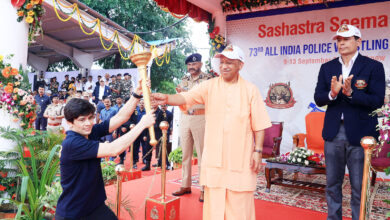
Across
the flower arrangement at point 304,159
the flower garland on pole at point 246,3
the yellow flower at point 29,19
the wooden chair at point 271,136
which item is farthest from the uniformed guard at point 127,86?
the flower arrangement at point 304,159

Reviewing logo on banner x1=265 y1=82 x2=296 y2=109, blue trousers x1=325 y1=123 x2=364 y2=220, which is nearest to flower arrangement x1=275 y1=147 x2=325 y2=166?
blue trousers x1=325 y1=123 x2=364 y2=220

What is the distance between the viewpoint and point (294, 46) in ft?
22.9

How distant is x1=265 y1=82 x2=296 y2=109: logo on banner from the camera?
6.98m

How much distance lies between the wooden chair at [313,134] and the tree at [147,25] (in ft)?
38.3

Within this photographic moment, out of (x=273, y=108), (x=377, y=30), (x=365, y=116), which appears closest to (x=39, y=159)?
(x=365, y=116)

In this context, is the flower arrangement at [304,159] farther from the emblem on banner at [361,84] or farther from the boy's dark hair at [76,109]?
the boy's dark hair at [76,109]

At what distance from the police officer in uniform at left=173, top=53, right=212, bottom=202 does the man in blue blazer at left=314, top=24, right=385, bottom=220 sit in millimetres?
1694

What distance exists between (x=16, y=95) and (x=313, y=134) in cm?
556

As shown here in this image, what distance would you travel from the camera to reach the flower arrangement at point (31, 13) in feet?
13.6

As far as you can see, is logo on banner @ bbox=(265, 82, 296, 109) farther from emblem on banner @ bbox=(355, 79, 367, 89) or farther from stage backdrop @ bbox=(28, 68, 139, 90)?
stage backdrop @ bbox=(28, 68, 139, 90)

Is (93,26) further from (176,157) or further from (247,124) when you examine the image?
(247,124)

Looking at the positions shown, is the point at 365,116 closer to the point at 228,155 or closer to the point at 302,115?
the point at 228,155

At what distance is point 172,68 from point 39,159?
19.2 meters

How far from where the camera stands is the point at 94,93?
12422mm
